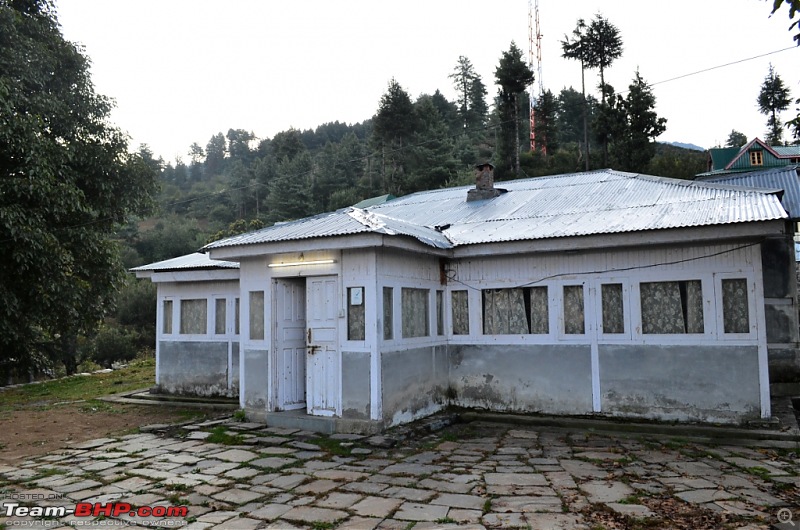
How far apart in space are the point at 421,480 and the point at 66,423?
7510 mm

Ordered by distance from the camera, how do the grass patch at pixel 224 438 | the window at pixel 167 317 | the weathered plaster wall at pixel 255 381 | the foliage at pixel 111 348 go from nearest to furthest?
the grass patch at pixel 224 438 → the weathered plaster wall at pixel 255 381 → the window at pixel 167 317 → the foliage at pixel 111 348


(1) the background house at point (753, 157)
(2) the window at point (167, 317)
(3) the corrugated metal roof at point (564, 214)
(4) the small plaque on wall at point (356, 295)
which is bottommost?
(2) the window at point (167, 317)

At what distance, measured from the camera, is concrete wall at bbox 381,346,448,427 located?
8.27m

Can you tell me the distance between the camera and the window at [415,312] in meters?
8.90

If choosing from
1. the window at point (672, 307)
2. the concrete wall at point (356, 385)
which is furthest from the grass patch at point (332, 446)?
the window at point (672, 307)

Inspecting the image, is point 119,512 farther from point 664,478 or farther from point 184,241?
point 184,241

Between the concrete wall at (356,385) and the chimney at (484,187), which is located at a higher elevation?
the chimney at (484,187)

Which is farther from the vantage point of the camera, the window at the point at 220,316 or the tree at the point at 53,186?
the tree at the point at 53,186

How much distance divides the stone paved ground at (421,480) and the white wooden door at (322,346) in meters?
0.70

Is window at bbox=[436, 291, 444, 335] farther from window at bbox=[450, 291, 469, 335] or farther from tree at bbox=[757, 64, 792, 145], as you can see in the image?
tree at bbox=[757, 64, 792, 145]

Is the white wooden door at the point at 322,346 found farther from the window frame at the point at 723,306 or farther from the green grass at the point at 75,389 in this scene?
the green grass at the point at 75,389

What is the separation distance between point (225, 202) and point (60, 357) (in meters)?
40.8

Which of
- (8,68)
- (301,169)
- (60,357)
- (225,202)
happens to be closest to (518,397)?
(8,68)

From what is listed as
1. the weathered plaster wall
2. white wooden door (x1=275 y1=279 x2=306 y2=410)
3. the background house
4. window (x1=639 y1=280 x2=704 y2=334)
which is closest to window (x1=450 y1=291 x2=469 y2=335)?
white wooden door (x1=275 y1=279 x2=306 y2=410)
